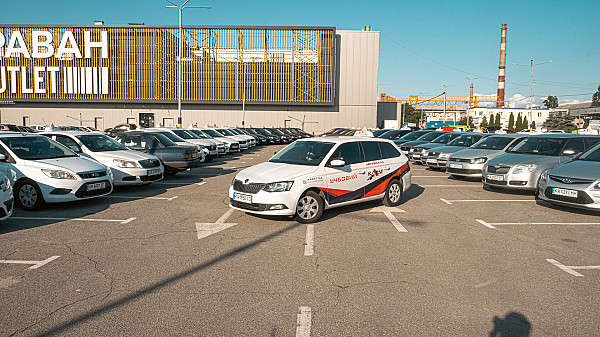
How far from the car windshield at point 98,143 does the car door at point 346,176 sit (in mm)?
6942

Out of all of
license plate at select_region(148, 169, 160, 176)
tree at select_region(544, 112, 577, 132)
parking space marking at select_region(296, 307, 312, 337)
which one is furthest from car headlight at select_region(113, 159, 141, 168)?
tree at select_region(544, 112, 577, 132)

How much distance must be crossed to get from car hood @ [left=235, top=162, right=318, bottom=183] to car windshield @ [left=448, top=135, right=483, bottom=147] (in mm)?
11723

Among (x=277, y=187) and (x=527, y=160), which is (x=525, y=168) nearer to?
(x=527, y=160)

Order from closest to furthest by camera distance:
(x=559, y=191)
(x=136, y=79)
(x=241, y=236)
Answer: (x=241, y=236) < (x=559, y=191) < (x=136, y=79)

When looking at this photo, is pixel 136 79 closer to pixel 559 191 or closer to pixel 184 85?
→ pixel 184 85

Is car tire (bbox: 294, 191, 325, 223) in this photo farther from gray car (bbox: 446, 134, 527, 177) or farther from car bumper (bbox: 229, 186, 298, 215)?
gray car (bbox: 446, 134, 527, 177)

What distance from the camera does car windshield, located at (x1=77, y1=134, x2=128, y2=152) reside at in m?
11.8

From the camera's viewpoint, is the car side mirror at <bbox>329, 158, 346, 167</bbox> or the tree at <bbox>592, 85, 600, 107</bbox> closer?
the car side mirror at <bbox>329, 158, 346, 167</bbox>

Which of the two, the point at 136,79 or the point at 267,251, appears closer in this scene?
the point at 267,251

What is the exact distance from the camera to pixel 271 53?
52.9 metres

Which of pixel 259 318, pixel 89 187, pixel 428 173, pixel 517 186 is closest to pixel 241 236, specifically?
pixel 259 318

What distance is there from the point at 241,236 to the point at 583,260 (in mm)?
4824

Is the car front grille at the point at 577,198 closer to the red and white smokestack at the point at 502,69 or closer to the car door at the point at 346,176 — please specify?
the car door at the point at 346,176

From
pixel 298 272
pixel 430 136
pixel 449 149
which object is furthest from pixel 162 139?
pixel 430 136
